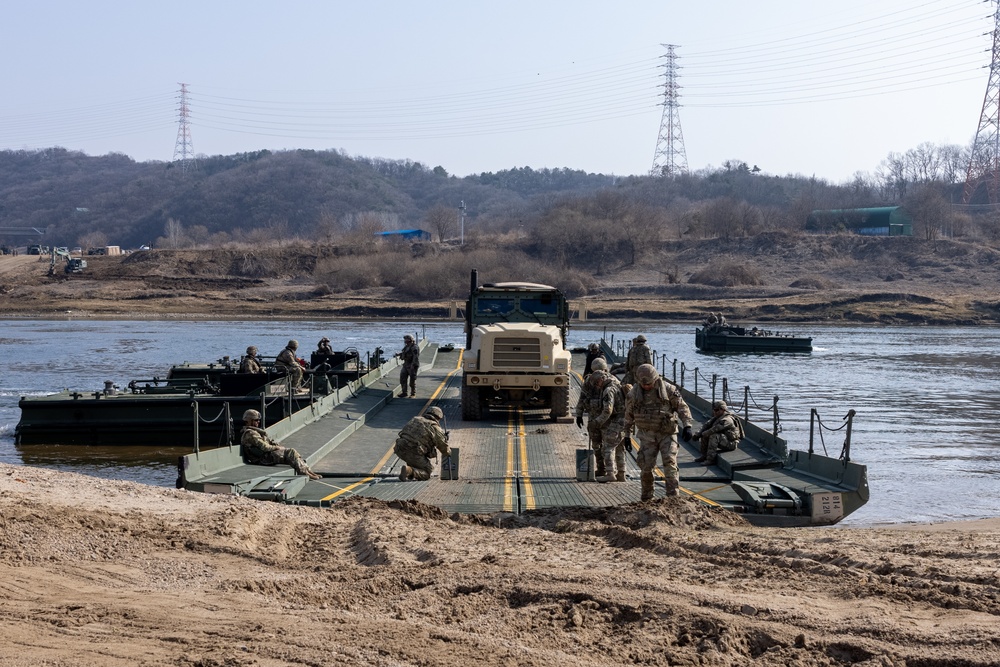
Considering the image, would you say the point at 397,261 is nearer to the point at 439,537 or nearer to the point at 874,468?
the point at 874,468

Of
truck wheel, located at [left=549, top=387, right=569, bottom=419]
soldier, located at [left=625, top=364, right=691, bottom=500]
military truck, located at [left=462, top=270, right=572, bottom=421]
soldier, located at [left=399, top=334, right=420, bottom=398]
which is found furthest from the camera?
soldier, located at [left=399, top=334, right=420, bottom=398]

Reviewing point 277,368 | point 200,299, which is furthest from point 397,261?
point 277,368

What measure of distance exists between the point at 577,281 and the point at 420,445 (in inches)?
2940

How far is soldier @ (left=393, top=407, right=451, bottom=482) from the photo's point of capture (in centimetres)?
1404

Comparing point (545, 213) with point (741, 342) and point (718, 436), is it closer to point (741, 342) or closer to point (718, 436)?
point (741, 342)

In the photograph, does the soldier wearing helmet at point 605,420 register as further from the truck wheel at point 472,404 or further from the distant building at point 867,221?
the distant building at point 867,221

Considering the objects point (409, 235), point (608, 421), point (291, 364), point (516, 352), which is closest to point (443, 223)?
point (409, 235)

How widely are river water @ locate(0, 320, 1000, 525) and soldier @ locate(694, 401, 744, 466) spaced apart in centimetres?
231

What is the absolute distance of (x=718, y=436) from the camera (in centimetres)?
1623

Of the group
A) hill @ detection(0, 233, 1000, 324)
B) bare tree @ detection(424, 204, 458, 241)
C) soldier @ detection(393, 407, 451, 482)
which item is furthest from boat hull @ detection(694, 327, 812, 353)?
bare tree @ detection(424, 204, 458, 241)

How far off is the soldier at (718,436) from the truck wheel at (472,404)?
200 inches

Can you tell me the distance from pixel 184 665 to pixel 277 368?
1769cm

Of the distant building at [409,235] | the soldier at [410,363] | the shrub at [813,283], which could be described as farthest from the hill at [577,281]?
the soldier at [410,363]

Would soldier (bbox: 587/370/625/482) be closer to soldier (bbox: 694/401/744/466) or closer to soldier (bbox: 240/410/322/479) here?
soldier (bbox: 694/401/744/466)
